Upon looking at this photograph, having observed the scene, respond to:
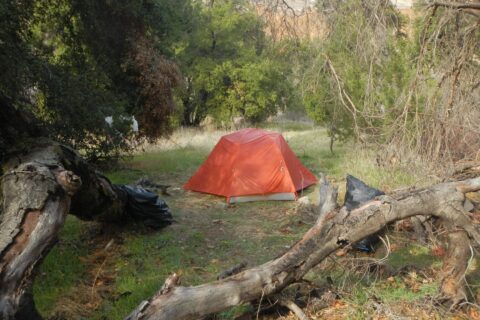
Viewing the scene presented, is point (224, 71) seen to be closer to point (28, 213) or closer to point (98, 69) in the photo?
point (98, 69)

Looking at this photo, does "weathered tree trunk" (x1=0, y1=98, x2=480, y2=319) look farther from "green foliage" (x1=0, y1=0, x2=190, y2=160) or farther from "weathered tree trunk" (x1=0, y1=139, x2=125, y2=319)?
"green foliage" (x1=0, y1=0, x2=190, y2=160)

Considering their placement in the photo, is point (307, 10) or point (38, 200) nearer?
point (38, 200)

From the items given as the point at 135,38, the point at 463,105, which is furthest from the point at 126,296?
the point at 135,38

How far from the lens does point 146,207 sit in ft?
24.7

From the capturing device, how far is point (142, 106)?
37.7 ft

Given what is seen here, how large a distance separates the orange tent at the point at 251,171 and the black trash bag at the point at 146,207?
231 cm

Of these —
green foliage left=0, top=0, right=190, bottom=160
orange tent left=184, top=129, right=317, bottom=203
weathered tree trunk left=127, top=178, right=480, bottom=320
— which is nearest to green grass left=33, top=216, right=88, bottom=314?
weathered tree trunk left=127, top=178, right=480, bottom=320

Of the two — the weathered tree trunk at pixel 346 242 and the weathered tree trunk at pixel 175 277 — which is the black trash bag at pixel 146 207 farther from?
the weathered tree trunk at pixel 346 242

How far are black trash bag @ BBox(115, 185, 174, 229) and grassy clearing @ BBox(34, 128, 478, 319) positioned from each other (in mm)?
155

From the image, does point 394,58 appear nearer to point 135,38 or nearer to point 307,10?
point 307,10

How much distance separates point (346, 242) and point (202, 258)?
8.75 ft

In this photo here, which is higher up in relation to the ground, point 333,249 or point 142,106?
point 142,106

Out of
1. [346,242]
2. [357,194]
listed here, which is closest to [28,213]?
[346,242]

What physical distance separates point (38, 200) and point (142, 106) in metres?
7.54
